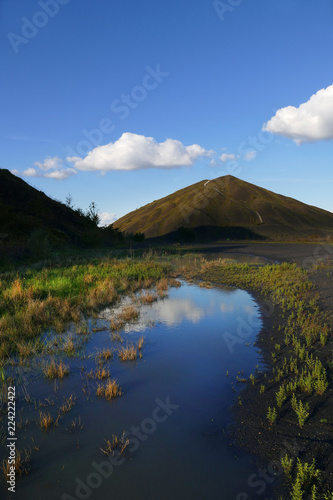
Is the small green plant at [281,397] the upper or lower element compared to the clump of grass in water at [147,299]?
lower

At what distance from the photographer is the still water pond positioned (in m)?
4.08

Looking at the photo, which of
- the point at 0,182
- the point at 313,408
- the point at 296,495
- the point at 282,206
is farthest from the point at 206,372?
the point at 282,206

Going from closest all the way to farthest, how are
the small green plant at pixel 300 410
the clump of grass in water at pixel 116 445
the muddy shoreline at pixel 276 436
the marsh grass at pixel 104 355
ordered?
the muddy shoreline at pixel 276 436
the clump of grass in water at pixel 116 445
the small green plant at pixel 300 410
the marsh grass at pixel 104 355

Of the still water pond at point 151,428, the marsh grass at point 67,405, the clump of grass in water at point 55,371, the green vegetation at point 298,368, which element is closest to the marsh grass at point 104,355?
the still water pond at point 151,428

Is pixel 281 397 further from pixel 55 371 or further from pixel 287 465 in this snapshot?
pixel 55 371

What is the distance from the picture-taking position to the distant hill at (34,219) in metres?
35.1

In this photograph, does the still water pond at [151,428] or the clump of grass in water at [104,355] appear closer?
the still water pond at [151,428]

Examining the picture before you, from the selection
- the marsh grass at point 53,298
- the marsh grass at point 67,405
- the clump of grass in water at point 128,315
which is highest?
the marsh grass at point 53,298

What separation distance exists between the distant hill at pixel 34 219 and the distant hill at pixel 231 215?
2399 inches

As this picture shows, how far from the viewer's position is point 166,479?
4195mm

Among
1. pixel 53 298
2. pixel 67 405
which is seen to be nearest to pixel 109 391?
pixel 67 405

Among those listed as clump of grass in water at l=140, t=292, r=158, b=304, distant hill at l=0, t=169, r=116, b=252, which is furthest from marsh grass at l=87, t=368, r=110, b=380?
distant hill at l=0, t=169, r=116, b=252

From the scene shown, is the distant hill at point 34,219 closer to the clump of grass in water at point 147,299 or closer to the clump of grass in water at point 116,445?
the clump of grass in water at point 147,299

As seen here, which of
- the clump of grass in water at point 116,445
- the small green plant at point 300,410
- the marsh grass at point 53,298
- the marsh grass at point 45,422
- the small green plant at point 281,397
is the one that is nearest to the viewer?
the clump of grass in water at point 116,445
